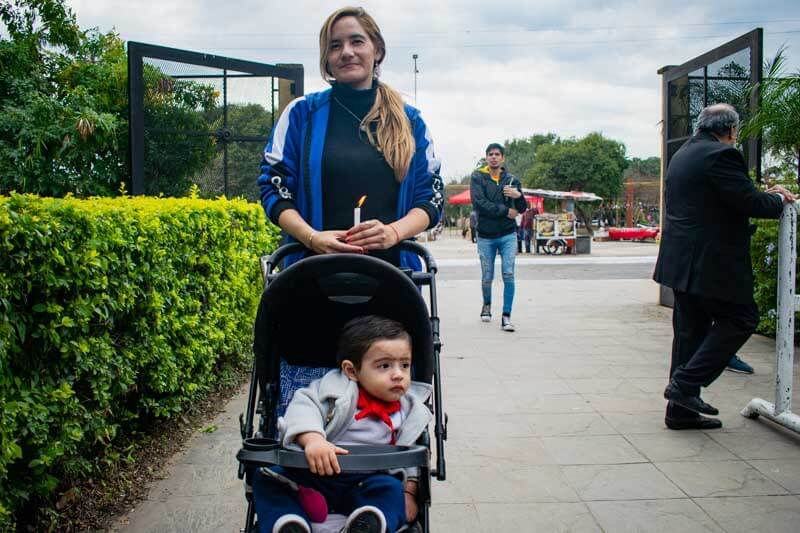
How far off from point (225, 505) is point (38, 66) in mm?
9379

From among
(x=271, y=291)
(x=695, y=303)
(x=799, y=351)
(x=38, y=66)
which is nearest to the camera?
(x=271, y=291)

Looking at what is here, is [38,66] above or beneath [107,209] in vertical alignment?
above

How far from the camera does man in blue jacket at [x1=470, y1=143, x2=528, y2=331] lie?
8984mm

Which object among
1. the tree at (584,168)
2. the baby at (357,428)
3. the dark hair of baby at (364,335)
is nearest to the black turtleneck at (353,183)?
the dark hair of baby at (364,335)

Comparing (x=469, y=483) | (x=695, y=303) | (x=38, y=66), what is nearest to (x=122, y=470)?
(x=469, y=483)

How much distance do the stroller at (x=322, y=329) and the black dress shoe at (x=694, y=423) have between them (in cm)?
282

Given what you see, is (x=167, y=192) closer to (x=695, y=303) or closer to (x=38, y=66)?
(x=38, y=66)

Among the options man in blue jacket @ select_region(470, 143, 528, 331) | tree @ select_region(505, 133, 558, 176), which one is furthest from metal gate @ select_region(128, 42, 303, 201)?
tree @ select_region(505, 133, 558, 176)

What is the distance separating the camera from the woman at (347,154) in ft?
9.75

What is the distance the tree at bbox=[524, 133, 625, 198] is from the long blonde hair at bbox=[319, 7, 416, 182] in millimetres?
56283

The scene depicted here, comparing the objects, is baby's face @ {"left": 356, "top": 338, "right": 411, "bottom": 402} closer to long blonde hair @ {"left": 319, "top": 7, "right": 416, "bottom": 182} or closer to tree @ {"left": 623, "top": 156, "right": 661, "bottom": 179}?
long blonde hair @ {"left": 319, "top": 7, "right": 416, "bottom": 182}


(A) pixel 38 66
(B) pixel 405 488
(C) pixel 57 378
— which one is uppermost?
(A) pixel 38 66

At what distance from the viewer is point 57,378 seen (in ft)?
9.91

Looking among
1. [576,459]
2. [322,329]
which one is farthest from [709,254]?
[322,329]
